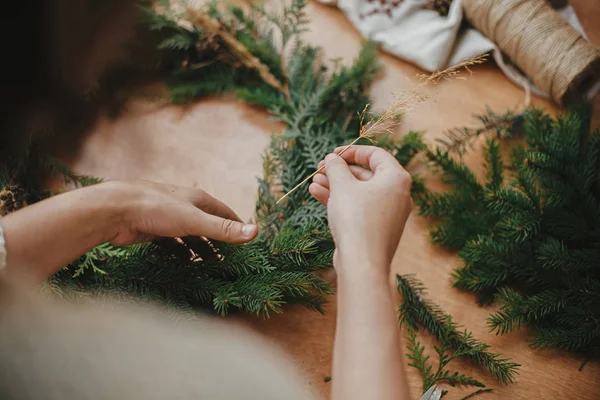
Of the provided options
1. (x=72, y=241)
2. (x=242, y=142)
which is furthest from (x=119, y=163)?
(x=72, y=241)

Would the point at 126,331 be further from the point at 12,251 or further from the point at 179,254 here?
the point at 179,254

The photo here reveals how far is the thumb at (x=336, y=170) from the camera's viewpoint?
67cm

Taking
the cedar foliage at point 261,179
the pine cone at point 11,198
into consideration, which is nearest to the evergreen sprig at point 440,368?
the cedar foliage at point 261,179

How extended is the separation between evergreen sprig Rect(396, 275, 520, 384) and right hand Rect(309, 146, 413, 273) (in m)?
0.30

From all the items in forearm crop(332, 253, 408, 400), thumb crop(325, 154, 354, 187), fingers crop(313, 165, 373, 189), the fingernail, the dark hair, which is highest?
the dark hair

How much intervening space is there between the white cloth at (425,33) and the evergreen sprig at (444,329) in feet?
2.03

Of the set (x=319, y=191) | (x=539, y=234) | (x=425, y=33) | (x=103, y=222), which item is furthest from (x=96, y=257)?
(x=425, y=33)

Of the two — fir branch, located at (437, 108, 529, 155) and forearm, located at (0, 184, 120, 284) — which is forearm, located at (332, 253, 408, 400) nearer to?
forearm, located at (0, 184, 120, 284)

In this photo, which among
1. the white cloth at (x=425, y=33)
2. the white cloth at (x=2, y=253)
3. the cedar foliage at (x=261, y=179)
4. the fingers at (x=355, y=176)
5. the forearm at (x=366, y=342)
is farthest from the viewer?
the white cloth at (x=425, y=33)

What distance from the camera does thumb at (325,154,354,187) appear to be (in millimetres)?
672

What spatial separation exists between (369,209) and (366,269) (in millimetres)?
85

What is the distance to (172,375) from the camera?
520mm

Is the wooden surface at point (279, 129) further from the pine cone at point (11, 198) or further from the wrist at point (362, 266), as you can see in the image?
the wrist at point (362, 266)

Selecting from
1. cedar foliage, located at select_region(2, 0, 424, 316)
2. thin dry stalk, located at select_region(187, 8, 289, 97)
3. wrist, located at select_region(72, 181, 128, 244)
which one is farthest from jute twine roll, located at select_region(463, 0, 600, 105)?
wrist, located at select_region(72, 181, 128, 244)
